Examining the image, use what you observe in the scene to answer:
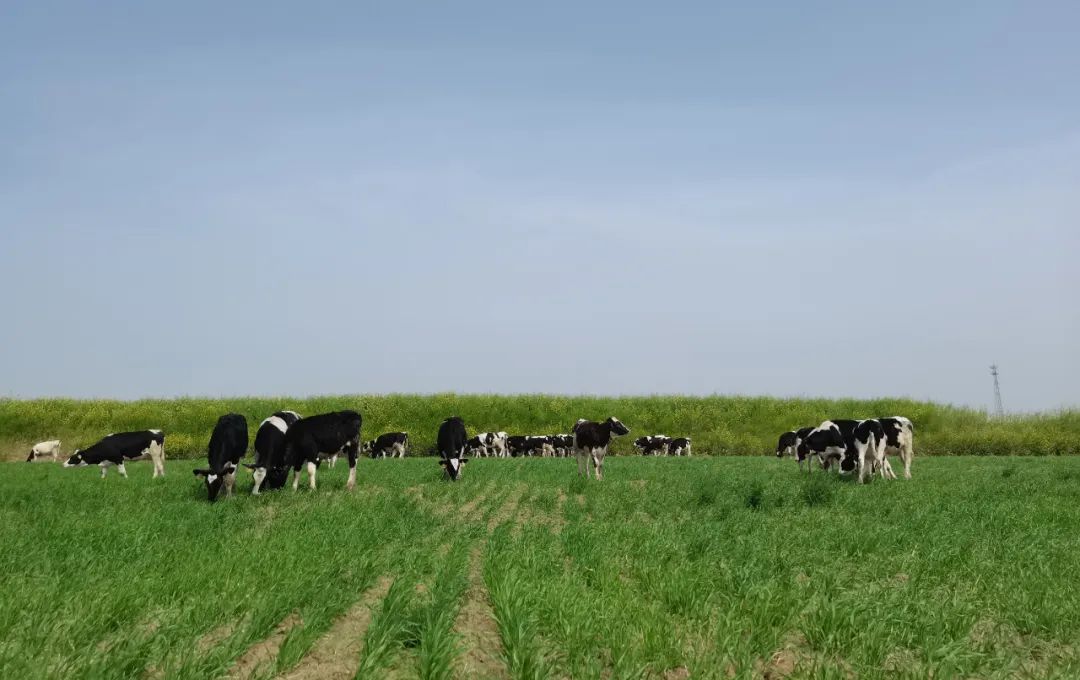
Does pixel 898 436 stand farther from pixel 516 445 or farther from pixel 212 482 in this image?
pixel 516 445

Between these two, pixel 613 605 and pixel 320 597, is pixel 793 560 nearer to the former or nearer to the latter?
pixel 613 605

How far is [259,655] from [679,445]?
3837 cm

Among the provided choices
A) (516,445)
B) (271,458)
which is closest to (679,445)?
(516,445)

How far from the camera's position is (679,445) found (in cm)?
4181

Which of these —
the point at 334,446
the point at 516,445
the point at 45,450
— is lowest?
the point at 45,450

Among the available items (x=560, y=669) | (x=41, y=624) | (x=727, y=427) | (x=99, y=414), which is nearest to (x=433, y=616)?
(x=560, y=669)

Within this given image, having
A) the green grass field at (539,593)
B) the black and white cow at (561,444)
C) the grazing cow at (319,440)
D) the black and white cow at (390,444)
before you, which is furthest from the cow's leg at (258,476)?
the black and white cow at (561,444)

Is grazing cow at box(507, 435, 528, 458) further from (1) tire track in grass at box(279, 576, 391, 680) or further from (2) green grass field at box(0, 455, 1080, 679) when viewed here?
(1) tire track in grass at box(279, 576, 391, 680)

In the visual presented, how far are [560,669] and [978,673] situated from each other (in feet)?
10.5

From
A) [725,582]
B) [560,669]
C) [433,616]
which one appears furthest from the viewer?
[725,582]

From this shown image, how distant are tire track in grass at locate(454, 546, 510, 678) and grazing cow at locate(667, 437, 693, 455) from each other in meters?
35.5

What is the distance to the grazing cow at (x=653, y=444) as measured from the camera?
1662 inches

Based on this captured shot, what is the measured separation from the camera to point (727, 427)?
45.7m

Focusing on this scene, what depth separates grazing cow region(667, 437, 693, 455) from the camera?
41625 mm
